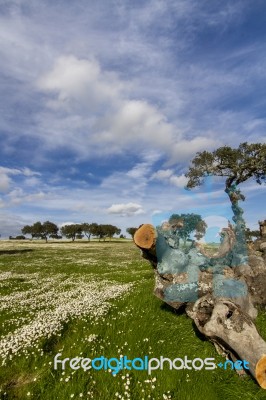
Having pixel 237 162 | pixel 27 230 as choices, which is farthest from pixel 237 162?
pixel 27 230

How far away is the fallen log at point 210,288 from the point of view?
7496 mm

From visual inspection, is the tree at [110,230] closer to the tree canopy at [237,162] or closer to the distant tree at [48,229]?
the distant tree at [48,229]

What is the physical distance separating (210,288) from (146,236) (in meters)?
2.76

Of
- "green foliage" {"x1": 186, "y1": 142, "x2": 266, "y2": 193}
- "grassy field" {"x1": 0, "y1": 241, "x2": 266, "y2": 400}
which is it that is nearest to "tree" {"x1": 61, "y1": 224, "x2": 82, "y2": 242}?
"green foliage" {"x1": 186, "y1": 142, "x2": 266, "y2": 193}

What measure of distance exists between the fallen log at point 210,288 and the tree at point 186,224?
45 centimetres

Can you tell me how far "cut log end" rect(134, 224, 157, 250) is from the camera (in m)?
10.0

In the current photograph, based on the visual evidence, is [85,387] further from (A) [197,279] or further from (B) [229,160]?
(B) [229,160]

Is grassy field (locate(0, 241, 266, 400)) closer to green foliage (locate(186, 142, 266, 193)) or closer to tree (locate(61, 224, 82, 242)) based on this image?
green foliage (locate(186, 142, 266, 193))

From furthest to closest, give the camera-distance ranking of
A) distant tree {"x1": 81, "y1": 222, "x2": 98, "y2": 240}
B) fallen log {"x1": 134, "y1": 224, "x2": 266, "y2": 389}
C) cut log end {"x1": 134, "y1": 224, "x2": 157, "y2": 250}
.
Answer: distant tree {"x1": 81, "y1": 222, "x2": 98, "y2": 240}
cut log end {"x1": 134, "y1": 224, "x2": 157, "y2": 250}
fallen log {"x1": 134, "y1": 224, "x2": 266, "y2": 389}

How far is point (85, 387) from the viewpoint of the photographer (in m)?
6.71

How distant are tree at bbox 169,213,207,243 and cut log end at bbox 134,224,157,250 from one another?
4.69ft

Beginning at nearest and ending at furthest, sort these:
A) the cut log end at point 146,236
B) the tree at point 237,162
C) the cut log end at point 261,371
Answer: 1. the cut log end at point 261,371
2. the cut log end at point 146,236
3. the tree at point 237,162

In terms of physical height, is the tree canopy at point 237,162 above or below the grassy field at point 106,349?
above

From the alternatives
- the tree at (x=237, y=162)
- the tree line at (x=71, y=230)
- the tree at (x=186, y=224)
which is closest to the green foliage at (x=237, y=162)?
the tree at (x=237, y=162)
